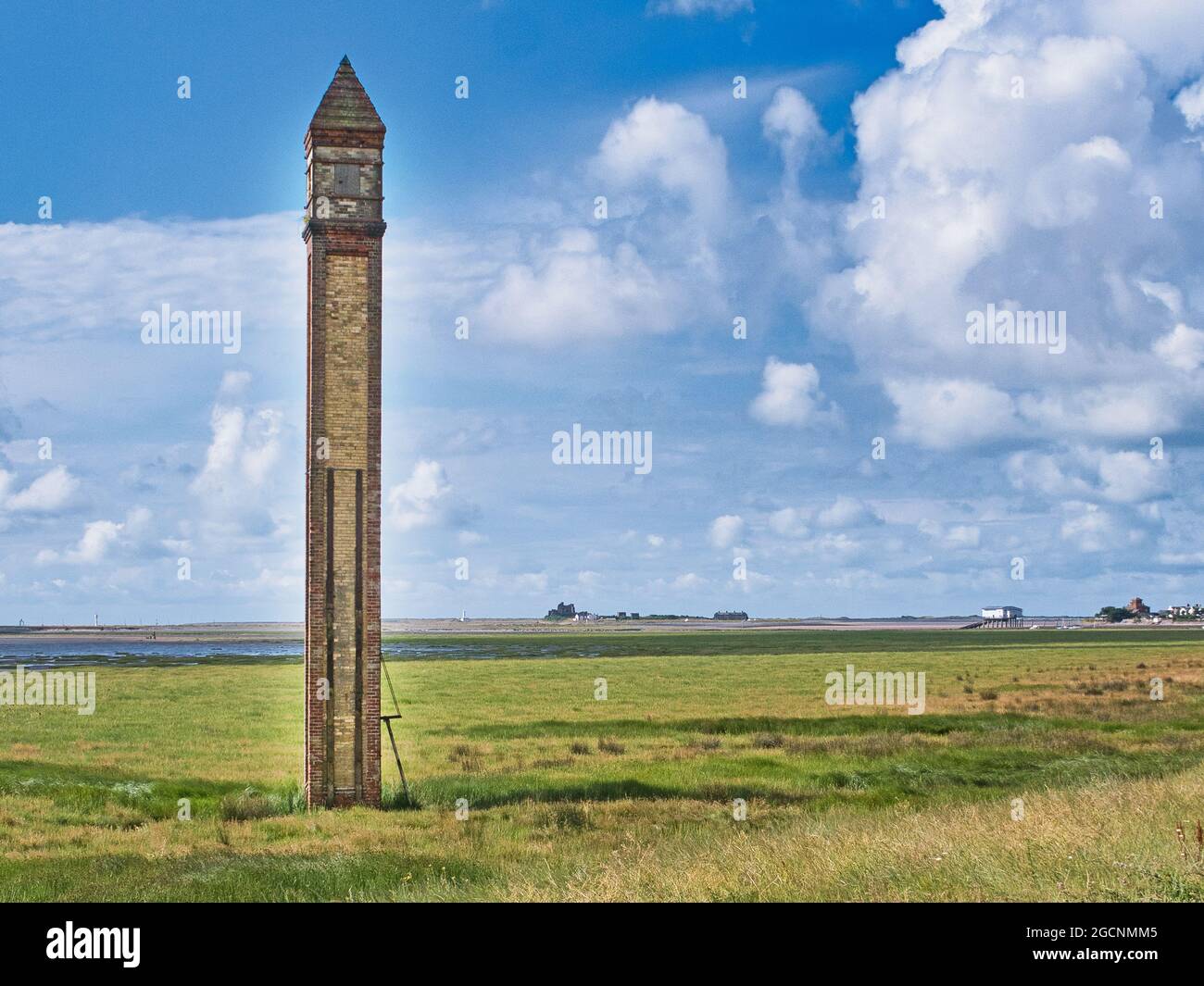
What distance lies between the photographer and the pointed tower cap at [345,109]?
2052 centimetres

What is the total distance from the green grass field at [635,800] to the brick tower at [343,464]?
4.63ft

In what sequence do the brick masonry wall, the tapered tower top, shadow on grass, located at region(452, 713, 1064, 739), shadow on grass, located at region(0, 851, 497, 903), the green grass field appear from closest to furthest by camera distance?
the green grass field < shadow on grass, located at region(0, 851, 497, 903) < the brick masonry wall < the tapered tower top < shadow on grass, located at region(452, 713, 1064, 739)

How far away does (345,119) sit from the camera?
2058cm

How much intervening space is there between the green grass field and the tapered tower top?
1230 centimetres

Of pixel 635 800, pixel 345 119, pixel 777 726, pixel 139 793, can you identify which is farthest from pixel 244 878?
pixel 777 726

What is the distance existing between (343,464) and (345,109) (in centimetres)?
664

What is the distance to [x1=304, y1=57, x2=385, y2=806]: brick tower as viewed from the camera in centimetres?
2000

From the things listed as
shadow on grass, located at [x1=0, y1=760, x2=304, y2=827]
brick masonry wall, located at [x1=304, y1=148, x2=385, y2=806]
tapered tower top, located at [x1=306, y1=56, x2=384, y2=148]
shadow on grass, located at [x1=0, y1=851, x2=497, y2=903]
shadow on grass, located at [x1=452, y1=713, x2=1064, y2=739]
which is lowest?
shadow on grass, located at [x1=452, y1=713, x2=1064, y2=739]

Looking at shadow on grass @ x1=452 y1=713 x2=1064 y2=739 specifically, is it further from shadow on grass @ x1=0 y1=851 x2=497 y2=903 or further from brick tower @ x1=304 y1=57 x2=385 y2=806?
shadow on grass @ x1=0 y1=851 x2=497 y2=903

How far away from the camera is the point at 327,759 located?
20.0m

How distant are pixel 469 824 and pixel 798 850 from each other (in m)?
8.13

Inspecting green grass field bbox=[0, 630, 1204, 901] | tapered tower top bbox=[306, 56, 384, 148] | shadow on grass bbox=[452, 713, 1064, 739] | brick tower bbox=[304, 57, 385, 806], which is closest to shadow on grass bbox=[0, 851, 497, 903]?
green grass field bbox=[0, 630, 1204, 901]
